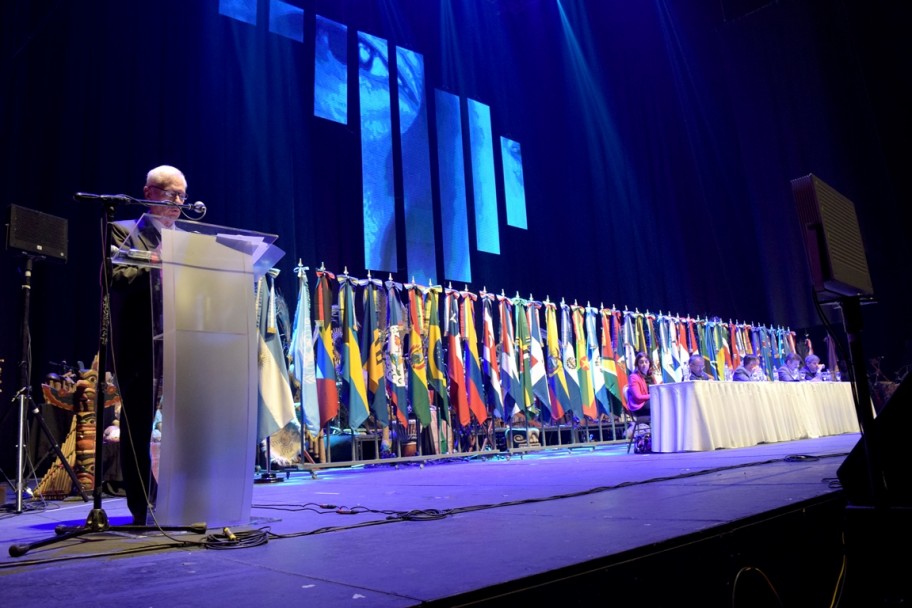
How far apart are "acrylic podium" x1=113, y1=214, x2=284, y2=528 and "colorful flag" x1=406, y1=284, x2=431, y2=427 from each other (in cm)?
472

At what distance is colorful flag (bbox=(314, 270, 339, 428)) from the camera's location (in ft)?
20.3

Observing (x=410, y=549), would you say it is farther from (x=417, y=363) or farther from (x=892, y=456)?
(x=417, y=363)

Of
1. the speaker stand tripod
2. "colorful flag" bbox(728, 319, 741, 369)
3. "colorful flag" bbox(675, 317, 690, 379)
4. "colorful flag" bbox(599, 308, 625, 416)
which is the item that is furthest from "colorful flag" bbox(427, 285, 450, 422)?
"colorful flag" bbox(728, 319, 741, 369)

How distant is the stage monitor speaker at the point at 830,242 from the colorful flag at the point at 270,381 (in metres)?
4.05

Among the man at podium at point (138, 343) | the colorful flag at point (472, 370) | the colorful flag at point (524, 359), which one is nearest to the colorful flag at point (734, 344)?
the colorful flag at point (524, 359)

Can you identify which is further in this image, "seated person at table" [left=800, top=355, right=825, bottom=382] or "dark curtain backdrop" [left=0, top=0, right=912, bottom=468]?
"seated person at table" [left=800, top=355, right=825, bottom=382]

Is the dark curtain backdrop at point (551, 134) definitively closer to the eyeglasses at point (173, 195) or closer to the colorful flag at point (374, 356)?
the colorful flag at point (374, 356)

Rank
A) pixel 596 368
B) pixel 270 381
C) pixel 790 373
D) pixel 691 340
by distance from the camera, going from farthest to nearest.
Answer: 1. pixel 691 340
2. pixel 596 368
3. pixel 790 373
4. pixel 270 381

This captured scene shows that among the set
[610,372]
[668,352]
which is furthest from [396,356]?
[668,352]

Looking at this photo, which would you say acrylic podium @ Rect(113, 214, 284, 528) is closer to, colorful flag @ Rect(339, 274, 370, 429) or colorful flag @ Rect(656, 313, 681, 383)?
colorful flag @ Rect(339, 274, 370, 429)

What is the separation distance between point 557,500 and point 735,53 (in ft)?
45.5

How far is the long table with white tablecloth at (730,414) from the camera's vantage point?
591 centimetres

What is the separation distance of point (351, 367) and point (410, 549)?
5079 millimetres

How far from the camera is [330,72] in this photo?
8.69 m
